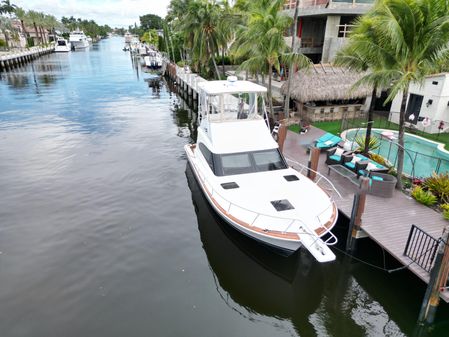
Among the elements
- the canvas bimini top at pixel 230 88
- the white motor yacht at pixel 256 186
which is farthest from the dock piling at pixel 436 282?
the canvas bimini top at pixel 230 88

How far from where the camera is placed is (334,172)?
14.5 meters

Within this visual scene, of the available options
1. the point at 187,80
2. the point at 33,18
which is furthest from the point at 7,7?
the point at 187,80

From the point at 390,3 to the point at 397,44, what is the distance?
1504 mm

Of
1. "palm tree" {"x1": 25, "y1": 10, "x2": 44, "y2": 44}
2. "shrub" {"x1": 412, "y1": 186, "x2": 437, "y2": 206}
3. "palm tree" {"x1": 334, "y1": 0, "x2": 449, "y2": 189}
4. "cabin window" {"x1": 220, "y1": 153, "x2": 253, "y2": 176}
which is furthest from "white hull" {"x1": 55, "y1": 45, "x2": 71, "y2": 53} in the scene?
"shrub" {"x1": 412, "y1": 186, "x2": 437, "y2": 206}

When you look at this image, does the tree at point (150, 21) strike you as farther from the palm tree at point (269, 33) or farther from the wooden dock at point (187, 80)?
the palm tree at point (269, 33)

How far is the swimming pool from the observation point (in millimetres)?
15359

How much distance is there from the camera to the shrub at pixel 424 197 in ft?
38.2

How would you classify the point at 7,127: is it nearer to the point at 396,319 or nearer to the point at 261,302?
the point at 261,302

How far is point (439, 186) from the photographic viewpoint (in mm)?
12188

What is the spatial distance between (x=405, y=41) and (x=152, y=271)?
39.9 ft

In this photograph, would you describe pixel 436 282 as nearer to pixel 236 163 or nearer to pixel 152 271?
pixel 236 163

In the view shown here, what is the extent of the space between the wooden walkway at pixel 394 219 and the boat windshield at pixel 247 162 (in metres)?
2.87

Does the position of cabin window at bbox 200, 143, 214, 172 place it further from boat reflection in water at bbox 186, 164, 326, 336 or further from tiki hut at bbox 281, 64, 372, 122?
tiki hut at bbox 281, 64, 372, 122

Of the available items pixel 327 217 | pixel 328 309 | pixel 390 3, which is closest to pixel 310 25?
pixel 390 3
